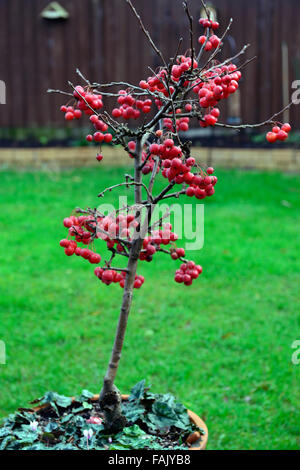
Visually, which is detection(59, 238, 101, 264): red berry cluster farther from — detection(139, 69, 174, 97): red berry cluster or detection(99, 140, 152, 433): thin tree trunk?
detection(139, 69, 174, 97): red berry cluster

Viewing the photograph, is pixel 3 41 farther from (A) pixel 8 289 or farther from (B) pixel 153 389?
(B) pixel 153 389

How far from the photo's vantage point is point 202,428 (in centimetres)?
250

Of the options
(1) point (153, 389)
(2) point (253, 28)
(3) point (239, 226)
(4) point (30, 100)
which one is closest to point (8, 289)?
(1) point (153, 389)

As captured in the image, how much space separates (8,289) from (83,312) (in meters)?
0.79

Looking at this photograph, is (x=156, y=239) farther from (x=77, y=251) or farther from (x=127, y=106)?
(x=127, y=106)

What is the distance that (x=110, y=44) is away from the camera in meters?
10.3

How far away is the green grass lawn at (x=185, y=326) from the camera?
12.0 feet

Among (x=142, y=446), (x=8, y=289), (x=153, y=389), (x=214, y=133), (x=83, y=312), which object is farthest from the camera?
(x=214, y=133)

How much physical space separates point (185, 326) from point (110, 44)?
278 inches

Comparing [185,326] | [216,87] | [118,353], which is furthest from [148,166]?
[185,326]

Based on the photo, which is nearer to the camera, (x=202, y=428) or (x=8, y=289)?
(x=202, y=428)

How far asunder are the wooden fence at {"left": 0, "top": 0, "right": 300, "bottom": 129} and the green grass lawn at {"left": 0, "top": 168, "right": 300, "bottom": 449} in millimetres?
3765

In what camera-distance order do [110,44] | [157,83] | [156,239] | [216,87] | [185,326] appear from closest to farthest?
1. [216,87]
2. [157,83]
3. [156,239]
4. [185,326]
5. [110,44]

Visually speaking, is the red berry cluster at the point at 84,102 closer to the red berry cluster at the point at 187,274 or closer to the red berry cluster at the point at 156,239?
the red berry cluster at the point at 156,239
